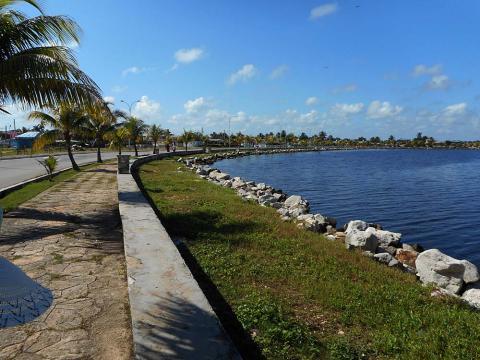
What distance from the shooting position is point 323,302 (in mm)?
5926

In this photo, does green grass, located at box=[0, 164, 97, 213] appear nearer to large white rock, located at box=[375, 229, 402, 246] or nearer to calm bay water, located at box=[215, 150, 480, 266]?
large white rock, located at box=[375, 229, 402, 246]

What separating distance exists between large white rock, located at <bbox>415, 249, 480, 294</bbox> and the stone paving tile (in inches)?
224

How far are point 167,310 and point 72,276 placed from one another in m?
2.24

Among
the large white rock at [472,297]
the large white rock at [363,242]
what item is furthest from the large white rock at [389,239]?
the large white rock at [472,297]

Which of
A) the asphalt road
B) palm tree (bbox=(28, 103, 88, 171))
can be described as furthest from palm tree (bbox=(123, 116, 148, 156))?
palm tree (bbox=(28, 103, 88, 171))

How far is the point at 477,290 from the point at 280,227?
471 cm

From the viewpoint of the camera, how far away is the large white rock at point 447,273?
7977 mm

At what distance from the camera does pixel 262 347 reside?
4629 mm

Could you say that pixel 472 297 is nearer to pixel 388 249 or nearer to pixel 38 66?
pixel 388 249

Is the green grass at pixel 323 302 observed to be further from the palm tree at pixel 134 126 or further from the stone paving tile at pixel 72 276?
the palm tree at pixel 134 126

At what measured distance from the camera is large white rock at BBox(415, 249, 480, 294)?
798 centimetres

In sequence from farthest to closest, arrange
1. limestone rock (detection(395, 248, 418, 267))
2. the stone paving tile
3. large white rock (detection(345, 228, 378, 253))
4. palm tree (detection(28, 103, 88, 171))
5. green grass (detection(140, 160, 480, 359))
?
palm tree (detection(28, 103, 88, 171)) → limestone rock (detection(395, 248, 418, 267)) → large white rock (detection(345, 228, 378, 253)) → green grass (detection(140, 160, 480, 359)) → the stone paving tile

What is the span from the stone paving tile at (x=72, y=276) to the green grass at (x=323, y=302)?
1.46 metres

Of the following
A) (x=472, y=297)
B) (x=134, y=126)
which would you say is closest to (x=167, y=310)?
(x=472, y=297)
